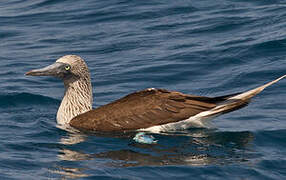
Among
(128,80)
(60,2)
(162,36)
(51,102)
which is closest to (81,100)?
(51,102)

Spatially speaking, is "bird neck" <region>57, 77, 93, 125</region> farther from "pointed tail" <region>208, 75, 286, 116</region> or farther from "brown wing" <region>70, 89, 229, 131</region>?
"pointed tail" <region>208, 75, 286, 116</region>

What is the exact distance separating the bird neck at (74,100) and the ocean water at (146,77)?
254mm

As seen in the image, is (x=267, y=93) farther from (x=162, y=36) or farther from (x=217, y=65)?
(x=162, y=36)

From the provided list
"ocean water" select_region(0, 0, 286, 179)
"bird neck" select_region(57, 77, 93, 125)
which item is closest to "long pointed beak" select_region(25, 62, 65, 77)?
"bird neck" select_region(57, 77, 93, 125)

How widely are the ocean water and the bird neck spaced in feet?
0.83

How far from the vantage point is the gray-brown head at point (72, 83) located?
37.7ft

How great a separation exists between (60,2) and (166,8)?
358cm

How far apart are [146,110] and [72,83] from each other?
173cm

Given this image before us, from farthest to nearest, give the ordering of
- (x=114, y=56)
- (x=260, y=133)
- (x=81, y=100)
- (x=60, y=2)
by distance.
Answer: (x=60, y=2) → (x=114, y=56) → (x=81, y=100) → (x=260, y=133)

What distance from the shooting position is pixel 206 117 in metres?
10.6

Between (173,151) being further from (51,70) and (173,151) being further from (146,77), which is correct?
(146,77)

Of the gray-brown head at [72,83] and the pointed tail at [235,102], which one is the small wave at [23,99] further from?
the pointed tail at [235,102]

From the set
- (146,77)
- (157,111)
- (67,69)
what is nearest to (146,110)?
(157,111)

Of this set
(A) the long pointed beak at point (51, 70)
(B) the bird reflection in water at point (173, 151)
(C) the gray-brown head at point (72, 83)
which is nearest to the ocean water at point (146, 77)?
(B) the bird reflection in water at point (173, 151)
